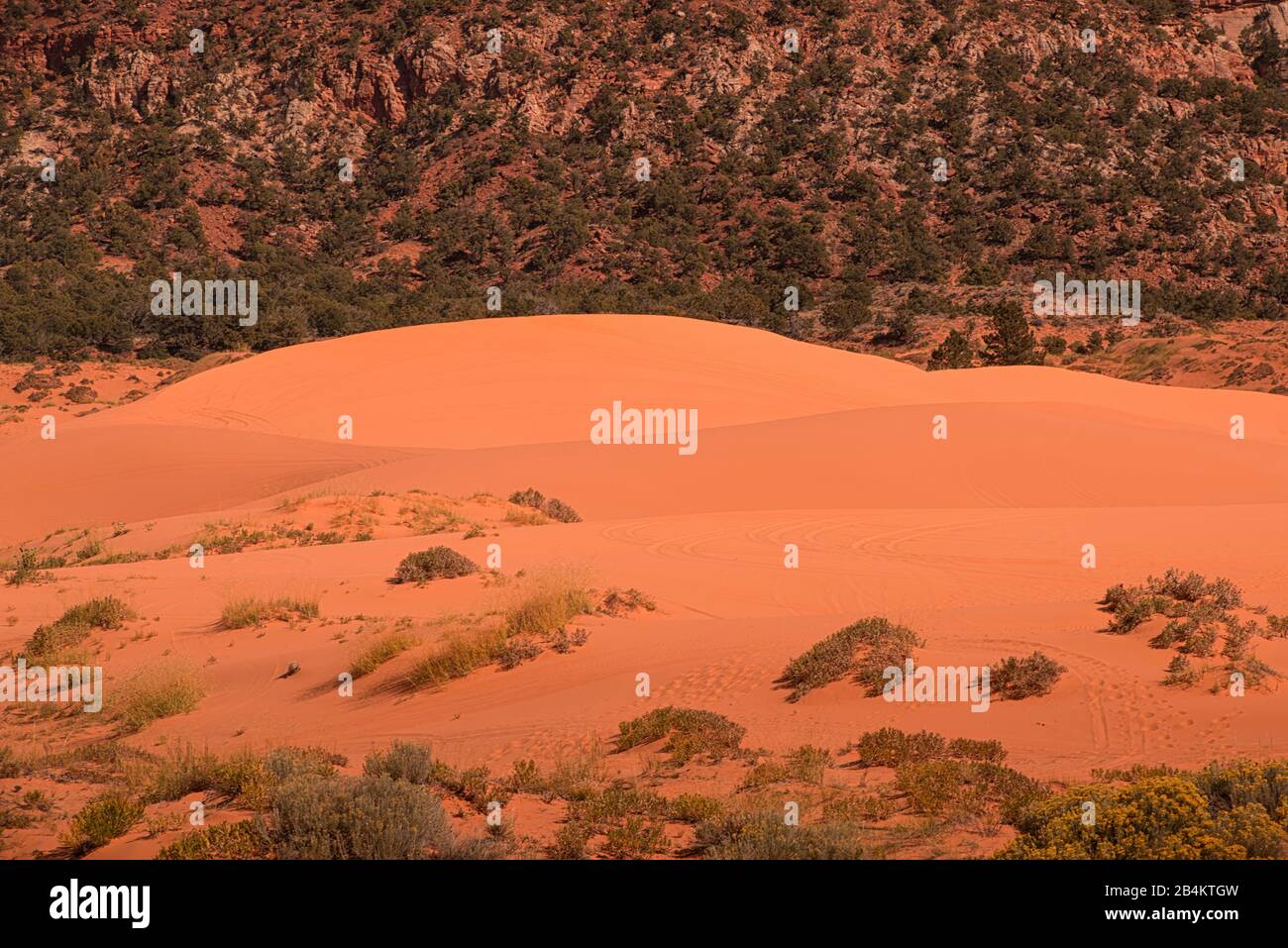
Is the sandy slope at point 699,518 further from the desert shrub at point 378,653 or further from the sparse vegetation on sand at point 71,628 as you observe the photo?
the sparse vegetation on sand at point 71,628

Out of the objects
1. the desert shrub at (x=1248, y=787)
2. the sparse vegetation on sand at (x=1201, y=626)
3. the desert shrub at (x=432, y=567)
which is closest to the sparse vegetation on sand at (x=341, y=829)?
the desert shrub at (x=1248, y=787)

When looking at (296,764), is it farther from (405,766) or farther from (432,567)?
(432,567)

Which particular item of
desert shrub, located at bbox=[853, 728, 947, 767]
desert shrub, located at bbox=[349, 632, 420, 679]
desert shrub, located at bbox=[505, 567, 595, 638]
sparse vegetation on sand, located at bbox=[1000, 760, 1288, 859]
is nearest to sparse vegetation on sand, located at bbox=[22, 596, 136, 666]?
desert shrub, located at bbox=[349, 632, 420, 679]

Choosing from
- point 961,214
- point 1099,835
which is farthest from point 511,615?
point 961,214

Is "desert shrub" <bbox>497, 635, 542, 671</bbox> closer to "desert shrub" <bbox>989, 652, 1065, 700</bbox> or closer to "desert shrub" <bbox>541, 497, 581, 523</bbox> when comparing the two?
"desert shrub" <bbox>989, 652, 1065, 700</bbox>
